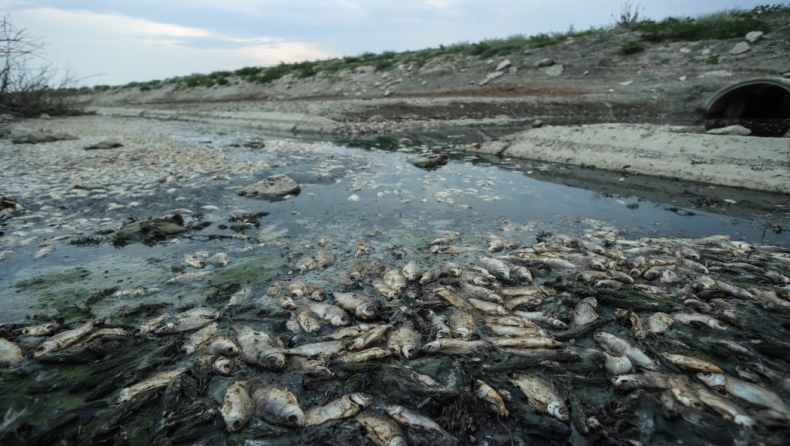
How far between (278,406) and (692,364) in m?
3.67

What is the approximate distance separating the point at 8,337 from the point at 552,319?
5655 mm

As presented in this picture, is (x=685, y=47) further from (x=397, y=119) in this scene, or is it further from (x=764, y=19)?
(x=397, y=119)

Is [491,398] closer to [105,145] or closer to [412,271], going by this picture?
[412,271]

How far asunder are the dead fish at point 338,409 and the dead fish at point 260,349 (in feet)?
2.22

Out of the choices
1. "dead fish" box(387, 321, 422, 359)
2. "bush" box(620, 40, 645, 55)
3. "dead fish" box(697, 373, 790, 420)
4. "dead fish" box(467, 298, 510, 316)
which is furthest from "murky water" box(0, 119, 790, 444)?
"bush" box(620, 40, 645, 55)

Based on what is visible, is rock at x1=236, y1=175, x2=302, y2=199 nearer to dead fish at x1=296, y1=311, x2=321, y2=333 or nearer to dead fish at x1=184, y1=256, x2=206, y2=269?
dead fish at x1=184, y1=256, x2=206, y2=269

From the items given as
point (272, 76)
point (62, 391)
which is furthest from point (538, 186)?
point (272, 76)

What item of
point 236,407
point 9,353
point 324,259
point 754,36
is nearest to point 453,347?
point 236,407

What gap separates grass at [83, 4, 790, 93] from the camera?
24281mm

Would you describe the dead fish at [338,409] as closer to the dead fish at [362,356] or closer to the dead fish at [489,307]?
the dead fish at [362,356]

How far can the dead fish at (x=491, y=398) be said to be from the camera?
3.29 meters

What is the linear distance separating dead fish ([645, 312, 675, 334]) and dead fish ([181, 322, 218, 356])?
4.62 meters

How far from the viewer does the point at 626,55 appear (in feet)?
86.0

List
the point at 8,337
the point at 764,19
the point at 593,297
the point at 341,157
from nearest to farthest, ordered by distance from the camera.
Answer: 1. the point at 8,337
2. the point at 593,297
3. the point at 341,157
4. the point at 764,19
